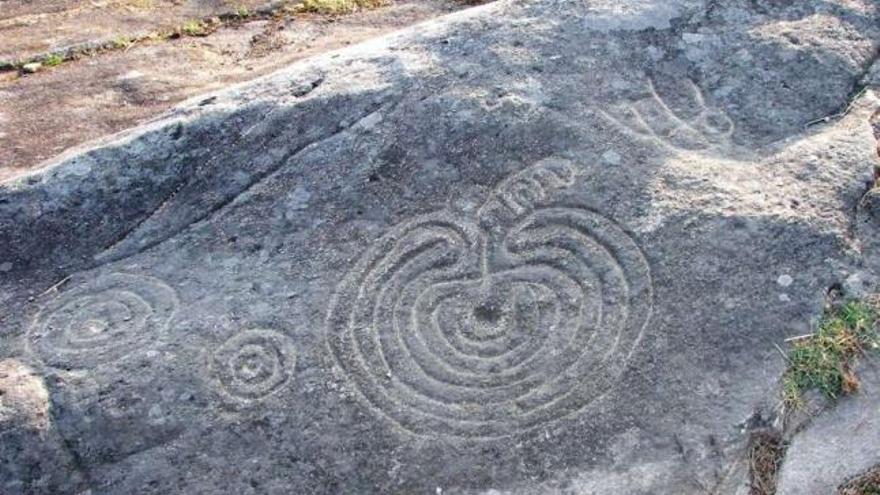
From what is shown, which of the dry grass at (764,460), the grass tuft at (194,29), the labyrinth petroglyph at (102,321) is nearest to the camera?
the dry grass at (764,460)

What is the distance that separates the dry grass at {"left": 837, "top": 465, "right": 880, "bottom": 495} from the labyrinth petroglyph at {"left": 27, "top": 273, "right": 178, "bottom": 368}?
2583 millimetres

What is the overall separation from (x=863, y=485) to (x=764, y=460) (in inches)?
14.7

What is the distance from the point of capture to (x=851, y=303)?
392 centimetres

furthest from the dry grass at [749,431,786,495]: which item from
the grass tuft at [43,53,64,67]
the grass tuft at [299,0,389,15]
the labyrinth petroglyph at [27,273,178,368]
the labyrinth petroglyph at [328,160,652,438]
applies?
the grass tuft at [43,53,64,67]

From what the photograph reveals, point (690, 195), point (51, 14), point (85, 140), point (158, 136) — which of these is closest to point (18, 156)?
point (85, 140)

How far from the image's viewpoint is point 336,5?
6.73m

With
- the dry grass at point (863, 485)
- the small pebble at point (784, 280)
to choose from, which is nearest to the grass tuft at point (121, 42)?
the small pebble at point (784, 280)

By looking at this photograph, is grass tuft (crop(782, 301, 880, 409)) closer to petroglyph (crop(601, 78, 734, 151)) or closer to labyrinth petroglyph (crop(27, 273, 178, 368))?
petroglyph (crop(601, 78, 734, 151))

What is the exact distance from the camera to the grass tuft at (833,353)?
3.76 meters

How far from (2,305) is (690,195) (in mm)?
2812

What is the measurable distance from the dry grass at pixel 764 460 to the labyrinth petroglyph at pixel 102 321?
2237mm

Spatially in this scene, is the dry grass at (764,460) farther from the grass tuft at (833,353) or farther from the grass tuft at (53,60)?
the grass tuft at (53,60)

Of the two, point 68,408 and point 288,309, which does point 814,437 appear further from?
point 68,408

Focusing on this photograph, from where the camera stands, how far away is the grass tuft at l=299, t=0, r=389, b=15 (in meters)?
6.70
